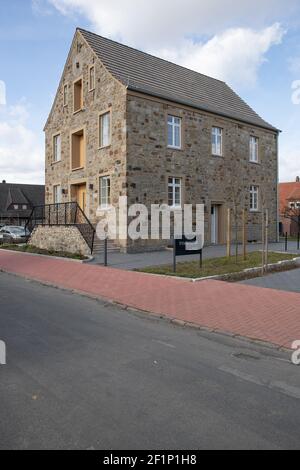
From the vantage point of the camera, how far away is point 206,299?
8711 mm

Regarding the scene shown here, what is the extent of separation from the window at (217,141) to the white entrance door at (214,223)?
319 centimetres

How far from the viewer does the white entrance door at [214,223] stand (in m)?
23.3

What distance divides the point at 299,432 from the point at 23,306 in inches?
251

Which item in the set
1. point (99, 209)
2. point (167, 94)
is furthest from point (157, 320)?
point (167, 94)

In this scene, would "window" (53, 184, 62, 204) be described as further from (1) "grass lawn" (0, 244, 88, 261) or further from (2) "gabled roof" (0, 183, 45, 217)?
(2) "gabled roof" (0, 183, 45, 217)

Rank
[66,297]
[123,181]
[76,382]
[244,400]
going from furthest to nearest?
[123,181] < [66,297] < [76,382] < [244,400]

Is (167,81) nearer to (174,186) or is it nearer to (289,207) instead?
(174,186)

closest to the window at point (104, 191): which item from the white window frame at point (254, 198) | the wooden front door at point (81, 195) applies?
the wooden front door at point (81, 195)

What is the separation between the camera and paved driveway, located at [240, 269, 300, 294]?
1002cm

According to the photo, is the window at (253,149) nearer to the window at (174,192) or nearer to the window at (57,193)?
the window at (174,192)

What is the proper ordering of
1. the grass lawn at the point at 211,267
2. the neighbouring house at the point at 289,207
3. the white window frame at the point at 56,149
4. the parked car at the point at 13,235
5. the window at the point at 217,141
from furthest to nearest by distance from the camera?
the neighbouring house at the point at 289,207
the parked car at the point at 13,235
the white window frame at the point at 56,149
the window at the point at 217,141
the grass lawn at the point at 211,267

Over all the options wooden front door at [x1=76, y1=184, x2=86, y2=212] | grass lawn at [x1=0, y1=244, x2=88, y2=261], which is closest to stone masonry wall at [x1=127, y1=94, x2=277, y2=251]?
grass lawn at [x1=0, y1=244, x2=88, y2=261]

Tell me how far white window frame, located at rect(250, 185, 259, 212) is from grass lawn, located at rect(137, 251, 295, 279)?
410 inches
